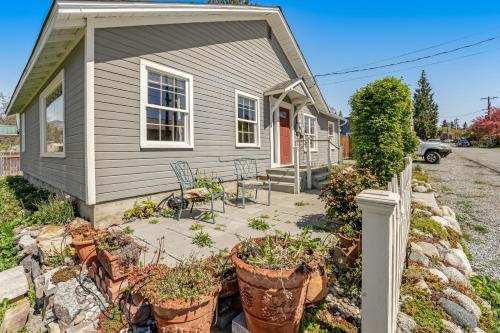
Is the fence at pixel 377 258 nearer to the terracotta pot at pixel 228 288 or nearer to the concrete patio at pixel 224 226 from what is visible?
the terracotta pot at pixel 228 288

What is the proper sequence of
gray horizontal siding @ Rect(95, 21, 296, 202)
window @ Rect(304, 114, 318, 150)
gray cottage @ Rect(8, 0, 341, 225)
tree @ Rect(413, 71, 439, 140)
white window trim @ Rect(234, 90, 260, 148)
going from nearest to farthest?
1. gray cottage @ Rect(8, 0, 341, 225)
2. gray horizontal siding @ Rect(95, 21, 296, 202)
3. white window trim @ Rect(234, 90, 260, 148)
4. window @ Rect(304, 114, 318, 150)
5. tree @ Rect(413, 71, 439, 140)

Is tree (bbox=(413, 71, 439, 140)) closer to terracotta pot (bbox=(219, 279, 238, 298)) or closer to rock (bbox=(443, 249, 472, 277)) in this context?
rock (bbox=(443, 249, 472, 277))

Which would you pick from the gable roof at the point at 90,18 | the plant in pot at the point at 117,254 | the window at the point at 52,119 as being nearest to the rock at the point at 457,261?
the plant in pot at the point at 117,254

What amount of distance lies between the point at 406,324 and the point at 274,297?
120 centimetres

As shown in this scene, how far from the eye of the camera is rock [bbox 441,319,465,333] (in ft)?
6.32

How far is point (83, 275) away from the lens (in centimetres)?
280

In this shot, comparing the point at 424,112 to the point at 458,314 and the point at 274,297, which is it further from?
the point at 274,297

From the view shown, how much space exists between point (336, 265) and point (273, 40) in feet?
28.4

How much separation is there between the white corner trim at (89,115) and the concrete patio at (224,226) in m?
0.88

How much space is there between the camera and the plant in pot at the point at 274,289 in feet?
5.14

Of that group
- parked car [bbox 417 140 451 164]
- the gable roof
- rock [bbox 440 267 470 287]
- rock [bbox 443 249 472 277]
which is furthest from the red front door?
parked car [bbox 417 140 451 164]

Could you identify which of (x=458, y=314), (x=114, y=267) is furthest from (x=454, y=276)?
(x=114, y=267)

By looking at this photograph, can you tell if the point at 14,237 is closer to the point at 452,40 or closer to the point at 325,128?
the point at 325,128

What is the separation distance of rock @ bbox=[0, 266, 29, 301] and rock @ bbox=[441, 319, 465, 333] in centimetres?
459
